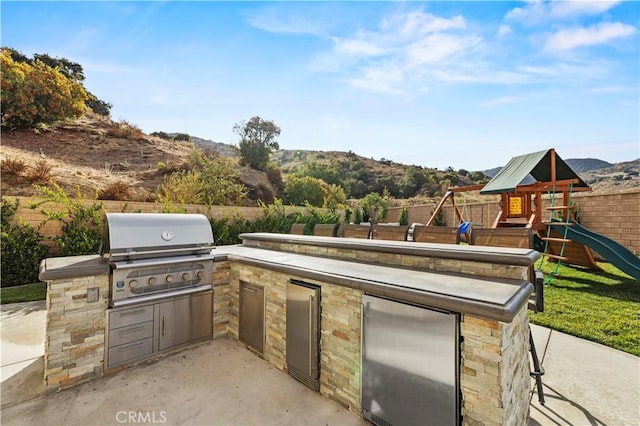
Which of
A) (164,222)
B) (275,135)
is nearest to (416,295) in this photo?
(164,222)

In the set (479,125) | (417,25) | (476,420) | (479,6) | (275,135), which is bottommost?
(476,420)

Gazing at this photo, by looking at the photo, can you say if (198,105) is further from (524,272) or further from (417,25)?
(524,272)

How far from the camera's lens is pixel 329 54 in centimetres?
703

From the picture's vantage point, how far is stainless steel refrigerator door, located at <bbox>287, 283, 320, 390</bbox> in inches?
105

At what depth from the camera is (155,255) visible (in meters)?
3.35

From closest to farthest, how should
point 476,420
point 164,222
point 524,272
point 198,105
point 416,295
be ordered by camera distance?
point 476,420
point 416,295
point 524,272
point 164,222
point 198,105

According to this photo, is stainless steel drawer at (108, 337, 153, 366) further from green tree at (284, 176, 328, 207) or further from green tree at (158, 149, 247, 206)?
green tree at (284, 176, 328, 207)

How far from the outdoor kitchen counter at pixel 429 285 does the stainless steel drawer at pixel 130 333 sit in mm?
1599

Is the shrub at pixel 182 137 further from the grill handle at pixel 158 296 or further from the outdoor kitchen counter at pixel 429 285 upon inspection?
the outdoor kitchen counter at pixel 429 285

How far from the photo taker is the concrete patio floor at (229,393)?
7.72 feet

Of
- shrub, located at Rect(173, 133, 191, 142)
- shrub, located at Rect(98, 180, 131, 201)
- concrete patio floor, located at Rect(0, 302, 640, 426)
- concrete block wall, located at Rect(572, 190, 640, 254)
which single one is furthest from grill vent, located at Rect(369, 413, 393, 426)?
shrub, located at Rect(173, 133, 191, 142)

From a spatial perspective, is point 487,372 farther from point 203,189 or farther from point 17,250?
point 203,189

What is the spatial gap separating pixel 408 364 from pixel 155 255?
2966mm

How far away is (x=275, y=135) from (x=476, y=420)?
2222cm
